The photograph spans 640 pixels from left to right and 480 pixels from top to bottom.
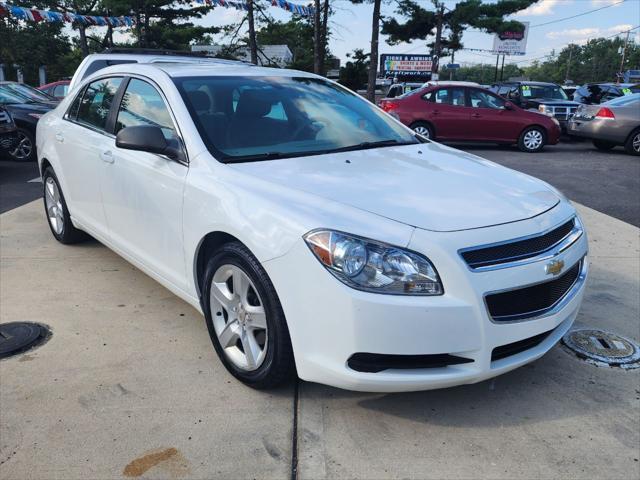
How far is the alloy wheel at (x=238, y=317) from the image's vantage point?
2738 millimetres

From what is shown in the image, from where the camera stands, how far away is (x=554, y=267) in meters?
2.59

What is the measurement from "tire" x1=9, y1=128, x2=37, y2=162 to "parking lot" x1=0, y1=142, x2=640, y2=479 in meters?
7.55

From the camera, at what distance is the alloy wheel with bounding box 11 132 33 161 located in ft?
34.1

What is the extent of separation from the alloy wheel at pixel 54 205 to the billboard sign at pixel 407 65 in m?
35.3

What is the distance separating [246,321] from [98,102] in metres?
2.49

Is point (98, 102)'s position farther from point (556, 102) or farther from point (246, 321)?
point (556, 102)

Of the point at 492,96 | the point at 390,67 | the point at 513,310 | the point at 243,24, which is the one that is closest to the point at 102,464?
the point at 513,310

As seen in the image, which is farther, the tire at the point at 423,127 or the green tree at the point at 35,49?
the green tree at the point at 35,49

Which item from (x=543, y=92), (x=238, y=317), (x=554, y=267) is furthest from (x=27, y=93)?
(x=543, y=92)

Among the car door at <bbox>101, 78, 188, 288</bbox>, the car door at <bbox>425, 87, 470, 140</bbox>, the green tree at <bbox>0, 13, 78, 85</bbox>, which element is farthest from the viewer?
the green tree at <bbox>0, 13, 78, 85</bbox>

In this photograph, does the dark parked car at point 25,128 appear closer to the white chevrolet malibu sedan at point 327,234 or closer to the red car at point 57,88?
the red car at point 57,88

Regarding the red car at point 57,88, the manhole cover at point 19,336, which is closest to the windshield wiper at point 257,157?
the manhole cover at point 19,336

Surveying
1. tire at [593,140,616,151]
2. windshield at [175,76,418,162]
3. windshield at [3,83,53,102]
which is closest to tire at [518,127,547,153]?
tire at [593,140,616,151]

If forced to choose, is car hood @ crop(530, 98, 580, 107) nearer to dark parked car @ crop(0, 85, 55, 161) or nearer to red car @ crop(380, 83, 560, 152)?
red car @ crop(380, 83, 560, 152)
